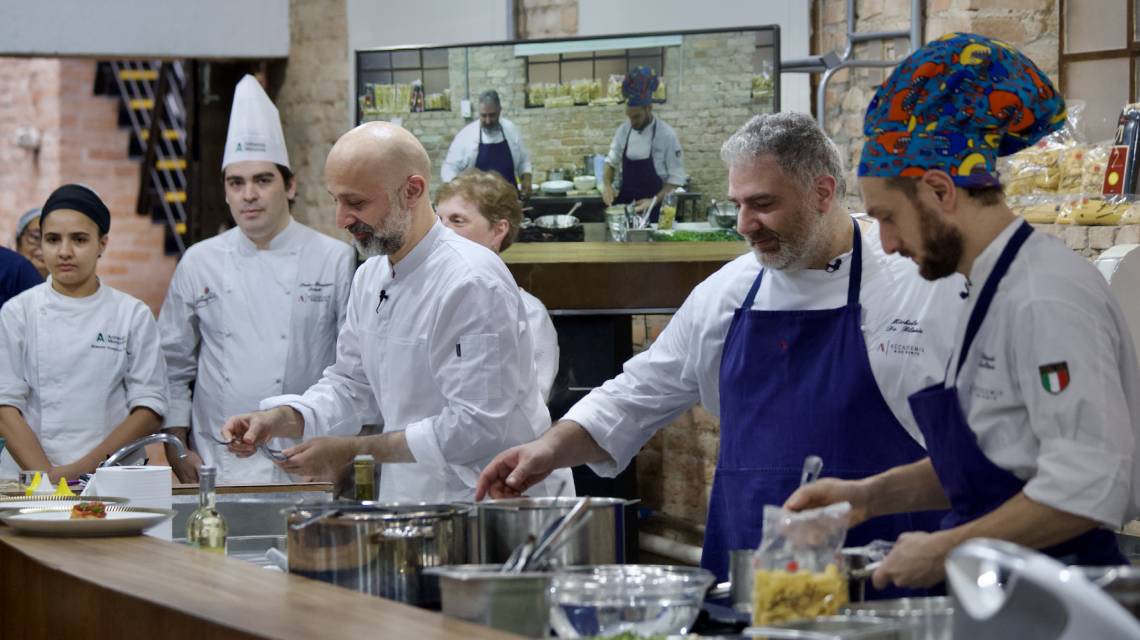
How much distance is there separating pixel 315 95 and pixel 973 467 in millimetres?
5310

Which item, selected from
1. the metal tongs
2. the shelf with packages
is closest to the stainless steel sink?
the metal tongs

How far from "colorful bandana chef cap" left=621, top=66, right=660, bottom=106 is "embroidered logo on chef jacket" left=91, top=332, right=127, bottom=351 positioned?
201 cm

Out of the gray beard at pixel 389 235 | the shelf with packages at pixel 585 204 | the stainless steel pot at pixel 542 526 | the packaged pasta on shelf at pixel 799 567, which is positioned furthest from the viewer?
the shelf with packages at pixel 585 204

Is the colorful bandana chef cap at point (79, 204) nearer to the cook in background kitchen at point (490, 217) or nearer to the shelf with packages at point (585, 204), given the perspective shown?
the cook in background kitchen at point (490, 217)

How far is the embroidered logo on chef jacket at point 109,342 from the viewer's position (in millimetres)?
4492

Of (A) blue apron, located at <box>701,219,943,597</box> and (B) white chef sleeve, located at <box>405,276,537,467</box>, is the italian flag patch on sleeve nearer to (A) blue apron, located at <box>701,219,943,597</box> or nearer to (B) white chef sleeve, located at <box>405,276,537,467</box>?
(A) blue apron, located at <box>701,219,943,597</box>

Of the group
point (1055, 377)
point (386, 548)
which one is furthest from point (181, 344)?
point (1055, 377)

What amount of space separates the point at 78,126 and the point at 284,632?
30.3ft

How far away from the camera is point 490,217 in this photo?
4.52m

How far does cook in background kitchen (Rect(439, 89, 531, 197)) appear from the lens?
560 centimetres

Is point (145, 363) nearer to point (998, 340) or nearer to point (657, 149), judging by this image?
point (657, 149)

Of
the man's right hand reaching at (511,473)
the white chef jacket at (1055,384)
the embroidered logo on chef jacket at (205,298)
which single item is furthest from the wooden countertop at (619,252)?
the white chef jacket at (1055,384)

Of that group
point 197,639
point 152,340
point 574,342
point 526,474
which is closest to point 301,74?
point 574,342

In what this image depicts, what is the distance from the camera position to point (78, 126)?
10.5 metres
